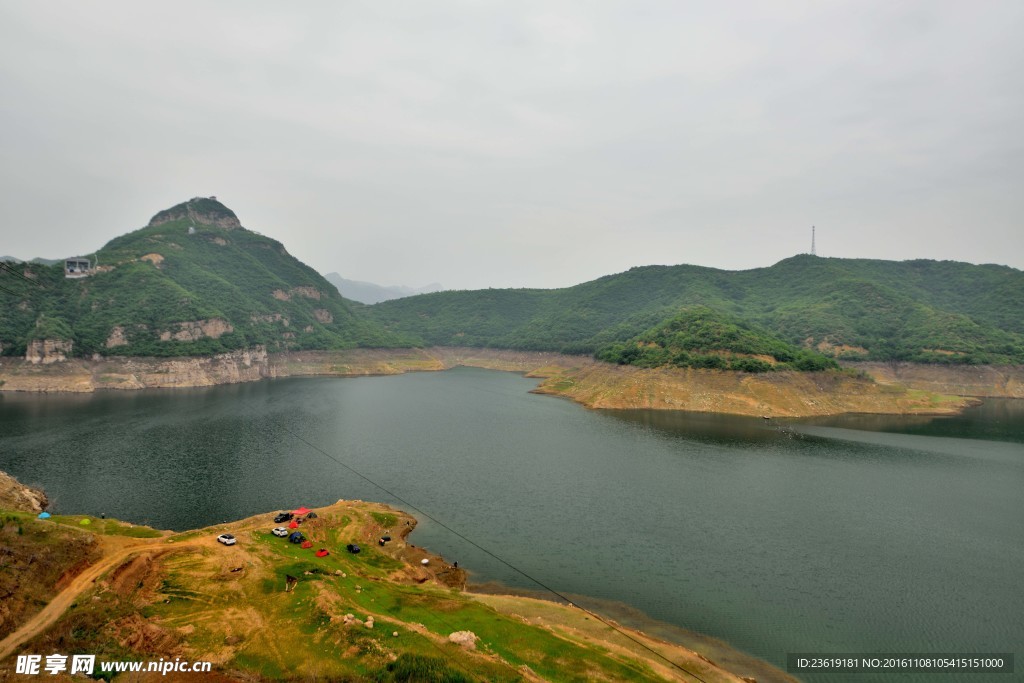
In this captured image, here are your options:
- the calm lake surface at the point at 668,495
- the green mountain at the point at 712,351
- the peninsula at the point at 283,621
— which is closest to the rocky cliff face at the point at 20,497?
the calm lake surface at the point at 668,495

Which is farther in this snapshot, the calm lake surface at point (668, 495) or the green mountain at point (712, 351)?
the green mountain at point (712, 351)

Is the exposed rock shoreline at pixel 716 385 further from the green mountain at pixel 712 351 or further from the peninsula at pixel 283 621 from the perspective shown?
the peninsula at pixel 283 621

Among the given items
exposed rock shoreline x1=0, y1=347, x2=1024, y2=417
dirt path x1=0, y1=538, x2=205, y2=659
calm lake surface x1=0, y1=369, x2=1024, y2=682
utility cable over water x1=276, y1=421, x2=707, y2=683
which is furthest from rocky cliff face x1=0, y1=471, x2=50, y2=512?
exposed rock shoreline x1=0, y1=347, x2=1024, y2=417

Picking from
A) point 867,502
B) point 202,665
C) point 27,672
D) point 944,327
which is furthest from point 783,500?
point 944,327

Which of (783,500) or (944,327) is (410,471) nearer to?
(783,500)

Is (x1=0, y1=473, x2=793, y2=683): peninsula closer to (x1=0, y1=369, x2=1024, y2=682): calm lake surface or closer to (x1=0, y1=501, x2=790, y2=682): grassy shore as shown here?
(x1=0, y1=501, x2=790, y2=682): grassy shore

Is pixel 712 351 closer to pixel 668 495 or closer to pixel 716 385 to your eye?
pixel 716 385
